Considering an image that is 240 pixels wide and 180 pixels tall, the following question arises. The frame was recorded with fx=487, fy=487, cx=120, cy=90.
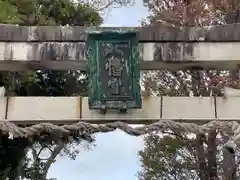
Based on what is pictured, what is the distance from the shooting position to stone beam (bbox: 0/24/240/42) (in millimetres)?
4879

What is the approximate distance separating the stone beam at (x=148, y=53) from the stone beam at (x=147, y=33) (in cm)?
5

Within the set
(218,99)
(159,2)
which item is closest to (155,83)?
(159,2)

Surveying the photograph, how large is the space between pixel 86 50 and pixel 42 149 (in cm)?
870

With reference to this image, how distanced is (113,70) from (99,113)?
1.47 feet

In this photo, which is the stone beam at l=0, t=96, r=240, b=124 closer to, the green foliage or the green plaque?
the green plaque

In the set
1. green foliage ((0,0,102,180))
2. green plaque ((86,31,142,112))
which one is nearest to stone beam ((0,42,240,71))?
green plaque ((86,31,142,112))

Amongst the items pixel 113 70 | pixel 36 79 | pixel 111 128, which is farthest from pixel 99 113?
pixel 36 79

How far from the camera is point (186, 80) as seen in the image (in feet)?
41.4

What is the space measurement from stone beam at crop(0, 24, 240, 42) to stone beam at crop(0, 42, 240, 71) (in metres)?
0.05

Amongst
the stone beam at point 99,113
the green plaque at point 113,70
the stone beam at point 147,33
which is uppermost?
the stone beam at point 147,33

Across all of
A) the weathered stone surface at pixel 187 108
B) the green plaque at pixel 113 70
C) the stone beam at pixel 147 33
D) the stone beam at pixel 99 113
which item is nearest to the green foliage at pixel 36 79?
the stone beam at pixel 147 33

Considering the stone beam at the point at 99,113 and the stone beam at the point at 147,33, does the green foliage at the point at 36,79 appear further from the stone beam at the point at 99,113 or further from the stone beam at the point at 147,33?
the stone beam at the point at 99,113

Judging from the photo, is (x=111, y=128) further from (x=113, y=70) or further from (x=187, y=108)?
(x=187, y=108)

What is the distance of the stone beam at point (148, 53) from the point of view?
4859mm
